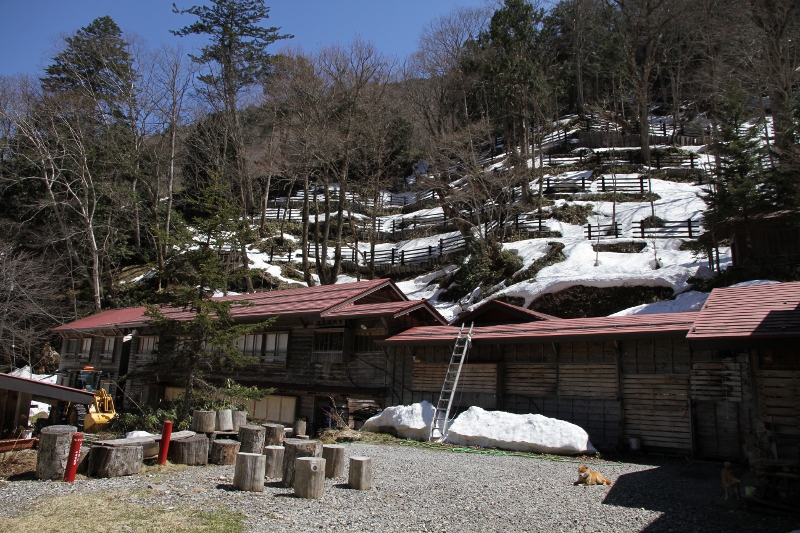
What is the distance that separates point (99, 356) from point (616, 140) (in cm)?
4169

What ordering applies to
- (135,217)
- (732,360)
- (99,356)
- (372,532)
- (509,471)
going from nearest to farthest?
(372,532) → (509,471) → (732,360) → (99,356) → (135,217)

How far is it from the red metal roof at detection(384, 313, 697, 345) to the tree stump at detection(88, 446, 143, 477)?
30.8 feet

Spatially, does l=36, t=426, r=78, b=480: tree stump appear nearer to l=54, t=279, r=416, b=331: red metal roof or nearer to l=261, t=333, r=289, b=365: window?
l=54, t=279, r=416, b=331: red metal roof

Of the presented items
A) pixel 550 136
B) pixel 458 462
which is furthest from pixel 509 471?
pixel 550 136

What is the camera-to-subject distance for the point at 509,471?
1070 centimetres

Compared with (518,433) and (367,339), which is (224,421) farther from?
(367,339)

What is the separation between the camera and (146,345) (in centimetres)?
2748

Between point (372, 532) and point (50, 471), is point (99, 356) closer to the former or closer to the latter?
point (50, 471)

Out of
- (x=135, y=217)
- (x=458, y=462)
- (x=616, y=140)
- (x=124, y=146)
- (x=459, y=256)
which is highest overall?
(x=616, y=140)

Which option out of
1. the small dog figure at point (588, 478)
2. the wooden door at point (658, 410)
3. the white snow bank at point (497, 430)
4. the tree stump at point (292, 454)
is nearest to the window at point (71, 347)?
the white snow bank at point (497, 430)

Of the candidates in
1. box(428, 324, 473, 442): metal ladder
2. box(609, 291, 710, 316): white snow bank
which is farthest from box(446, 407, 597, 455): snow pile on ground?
box(609, 291, 710, 316): white snow bank

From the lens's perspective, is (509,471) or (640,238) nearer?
(509,471)

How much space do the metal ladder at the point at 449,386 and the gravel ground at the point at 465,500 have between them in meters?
4.19

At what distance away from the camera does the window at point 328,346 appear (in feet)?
65.4
